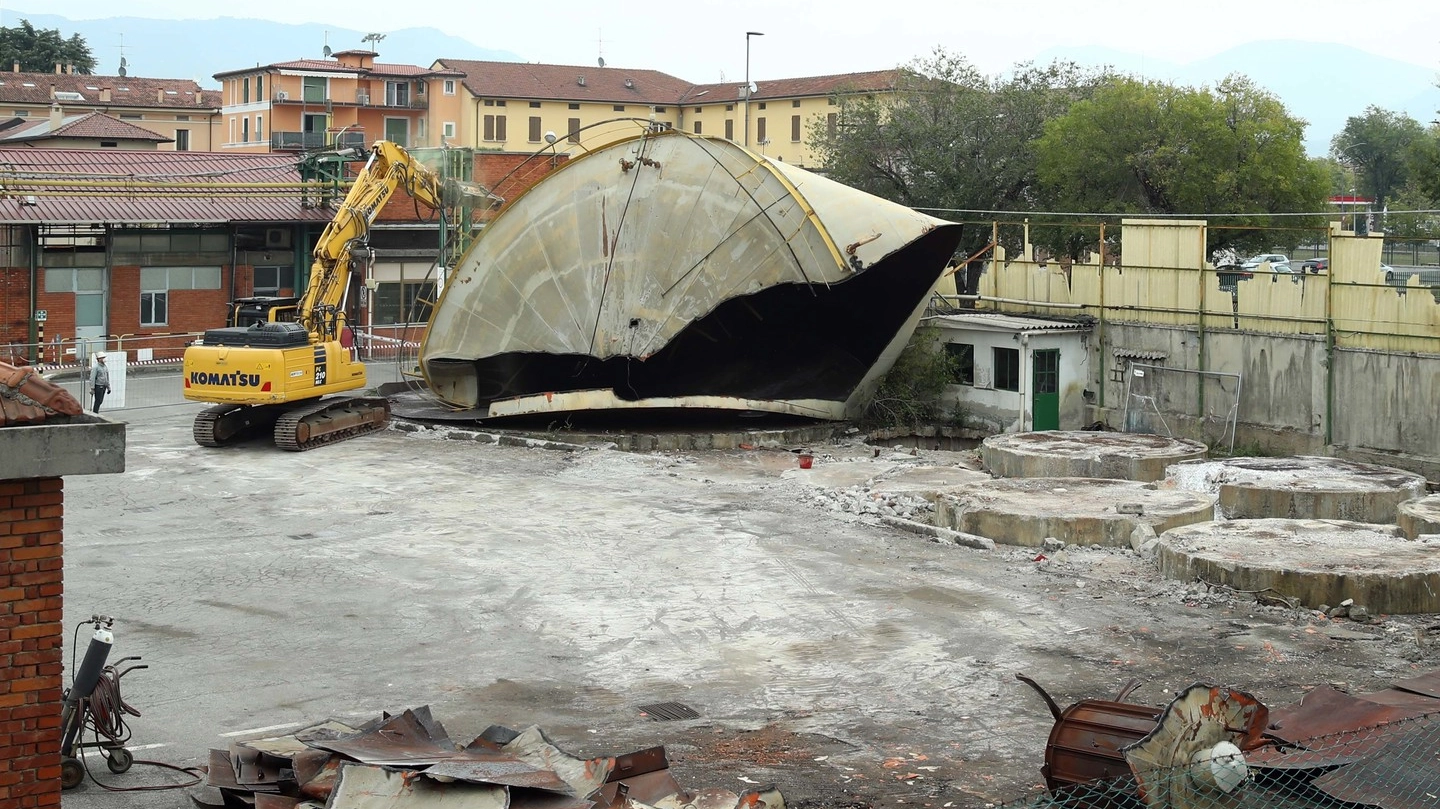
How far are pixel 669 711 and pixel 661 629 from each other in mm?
2559

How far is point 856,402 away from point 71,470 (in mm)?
19861

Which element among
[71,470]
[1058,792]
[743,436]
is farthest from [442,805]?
[743,436]

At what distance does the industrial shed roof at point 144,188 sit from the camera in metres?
35.6

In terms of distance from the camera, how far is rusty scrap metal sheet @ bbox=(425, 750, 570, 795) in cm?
823

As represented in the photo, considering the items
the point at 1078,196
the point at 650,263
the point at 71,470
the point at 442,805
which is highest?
the point at 1078,196

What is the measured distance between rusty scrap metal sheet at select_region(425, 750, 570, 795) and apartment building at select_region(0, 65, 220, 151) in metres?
64.7

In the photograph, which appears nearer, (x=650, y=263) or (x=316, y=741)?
(x=316, y=741)

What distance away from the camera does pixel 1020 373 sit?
27.0 metres

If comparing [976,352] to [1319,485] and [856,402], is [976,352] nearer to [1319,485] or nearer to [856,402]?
[856,402]

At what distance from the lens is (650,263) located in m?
25.9

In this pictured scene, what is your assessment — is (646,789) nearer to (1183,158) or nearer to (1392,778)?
(1392,778)

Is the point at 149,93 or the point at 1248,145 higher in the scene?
the point at 149,93

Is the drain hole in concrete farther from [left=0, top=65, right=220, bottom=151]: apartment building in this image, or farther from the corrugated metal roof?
[left=0, top=65, right=220, bottom=151]: apartment building

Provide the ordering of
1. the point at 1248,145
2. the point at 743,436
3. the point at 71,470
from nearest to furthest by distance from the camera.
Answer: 1. the point at 71,470
2. the point at 743,436
3. the point at 1248,145
